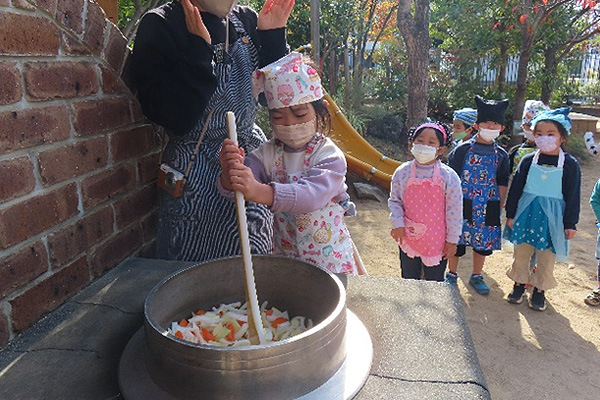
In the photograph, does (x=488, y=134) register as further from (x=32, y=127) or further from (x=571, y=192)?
(x=32, y=127)

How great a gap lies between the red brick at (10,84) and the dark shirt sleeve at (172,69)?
450 millimetres

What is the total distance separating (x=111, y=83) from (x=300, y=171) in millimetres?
745

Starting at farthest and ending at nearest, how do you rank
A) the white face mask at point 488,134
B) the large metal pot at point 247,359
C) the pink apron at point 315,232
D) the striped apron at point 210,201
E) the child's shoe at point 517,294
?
the child's shoe at point 517,294, the white face mask at point 488,134, the pink apron at point 315,232, the striped apron at point 210,201, the large metal pot at point 247,359

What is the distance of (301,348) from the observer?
1.05 metres

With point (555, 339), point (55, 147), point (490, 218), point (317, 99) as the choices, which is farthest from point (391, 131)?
point (55, 147)

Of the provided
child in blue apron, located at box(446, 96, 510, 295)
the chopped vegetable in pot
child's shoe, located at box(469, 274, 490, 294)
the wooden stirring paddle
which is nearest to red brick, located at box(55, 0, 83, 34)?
the wooden stirring paddle

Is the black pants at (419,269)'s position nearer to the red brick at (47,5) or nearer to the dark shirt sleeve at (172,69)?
the dark shirt sleeve at (172,69)

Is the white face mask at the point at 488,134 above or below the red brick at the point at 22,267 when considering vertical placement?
above

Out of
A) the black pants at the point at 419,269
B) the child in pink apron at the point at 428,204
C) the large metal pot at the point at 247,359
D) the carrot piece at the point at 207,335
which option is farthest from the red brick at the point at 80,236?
the black pants at the point at 419,269

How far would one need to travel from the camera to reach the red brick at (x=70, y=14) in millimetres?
1409

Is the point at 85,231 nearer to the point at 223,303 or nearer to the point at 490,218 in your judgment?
the point at 223,303

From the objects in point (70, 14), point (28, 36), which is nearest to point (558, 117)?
point (70, 14)

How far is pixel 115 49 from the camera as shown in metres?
1.70

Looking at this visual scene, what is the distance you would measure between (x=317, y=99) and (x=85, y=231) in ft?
3.06
